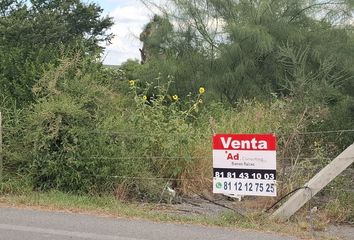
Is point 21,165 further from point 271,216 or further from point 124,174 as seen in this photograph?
point 271,216

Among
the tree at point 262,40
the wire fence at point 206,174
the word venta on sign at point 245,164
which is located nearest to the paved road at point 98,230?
the word venta on sign at point 245,164

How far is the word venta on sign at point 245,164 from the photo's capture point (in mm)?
7613

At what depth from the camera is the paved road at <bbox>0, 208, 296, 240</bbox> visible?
688cm

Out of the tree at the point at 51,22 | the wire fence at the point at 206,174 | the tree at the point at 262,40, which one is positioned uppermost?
the tree at the point at 51,22

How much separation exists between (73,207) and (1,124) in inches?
105

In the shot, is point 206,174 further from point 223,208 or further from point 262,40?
point 262,40

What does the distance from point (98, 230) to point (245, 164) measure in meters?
2.19

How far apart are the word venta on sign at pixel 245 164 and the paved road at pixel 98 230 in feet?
2.23

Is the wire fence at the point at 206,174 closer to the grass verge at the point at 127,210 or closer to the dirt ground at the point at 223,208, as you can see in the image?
the dirt ground at the point at 223,208

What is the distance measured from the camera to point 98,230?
719 cm

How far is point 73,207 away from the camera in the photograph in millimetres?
8617

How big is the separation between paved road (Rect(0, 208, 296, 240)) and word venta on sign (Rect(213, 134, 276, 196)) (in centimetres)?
68

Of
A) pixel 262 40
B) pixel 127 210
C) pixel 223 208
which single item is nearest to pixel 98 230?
pixel 127 210

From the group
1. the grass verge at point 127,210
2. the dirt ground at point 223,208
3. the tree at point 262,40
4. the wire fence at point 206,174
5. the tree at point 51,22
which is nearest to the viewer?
the dirt ground at point 223,208
